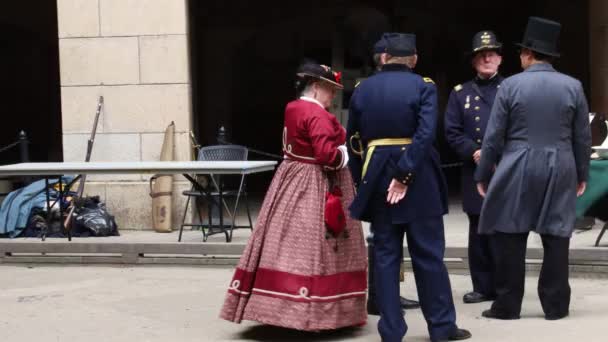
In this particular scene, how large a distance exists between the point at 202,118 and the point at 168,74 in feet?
22.1

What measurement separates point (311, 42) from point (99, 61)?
7.32 meters

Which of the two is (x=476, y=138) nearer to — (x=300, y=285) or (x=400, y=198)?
(x=400, y=198)

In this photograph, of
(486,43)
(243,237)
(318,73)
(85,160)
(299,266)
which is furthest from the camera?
(85,160)

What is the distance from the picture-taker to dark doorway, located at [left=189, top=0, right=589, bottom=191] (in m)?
18.5

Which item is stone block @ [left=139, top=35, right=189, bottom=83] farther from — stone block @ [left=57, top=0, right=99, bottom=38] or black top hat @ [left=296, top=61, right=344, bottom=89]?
black top hat @ [left=296, top=61, right=344, bottom=89]

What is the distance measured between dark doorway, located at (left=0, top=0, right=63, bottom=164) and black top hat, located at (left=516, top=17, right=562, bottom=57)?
47.5 feet

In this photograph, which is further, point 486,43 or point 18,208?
point 18,208

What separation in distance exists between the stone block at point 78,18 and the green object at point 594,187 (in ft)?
19.7

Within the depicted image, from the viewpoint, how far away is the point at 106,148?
12.8m

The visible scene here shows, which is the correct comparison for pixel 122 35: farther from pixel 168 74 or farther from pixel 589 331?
pixel 589 331

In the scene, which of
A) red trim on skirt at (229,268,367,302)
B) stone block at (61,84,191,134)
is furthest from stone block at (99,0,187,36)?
red trim on skirt at (229,268,367,302)

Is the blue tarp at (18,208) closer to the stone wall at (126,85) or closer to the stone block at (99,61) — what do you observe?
the stone wall at (126,85)

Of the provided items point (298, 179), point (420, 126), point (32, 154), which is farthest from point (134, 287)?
point (32, 154)

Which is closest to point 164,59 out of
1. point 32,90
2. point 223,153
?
point 223,153
